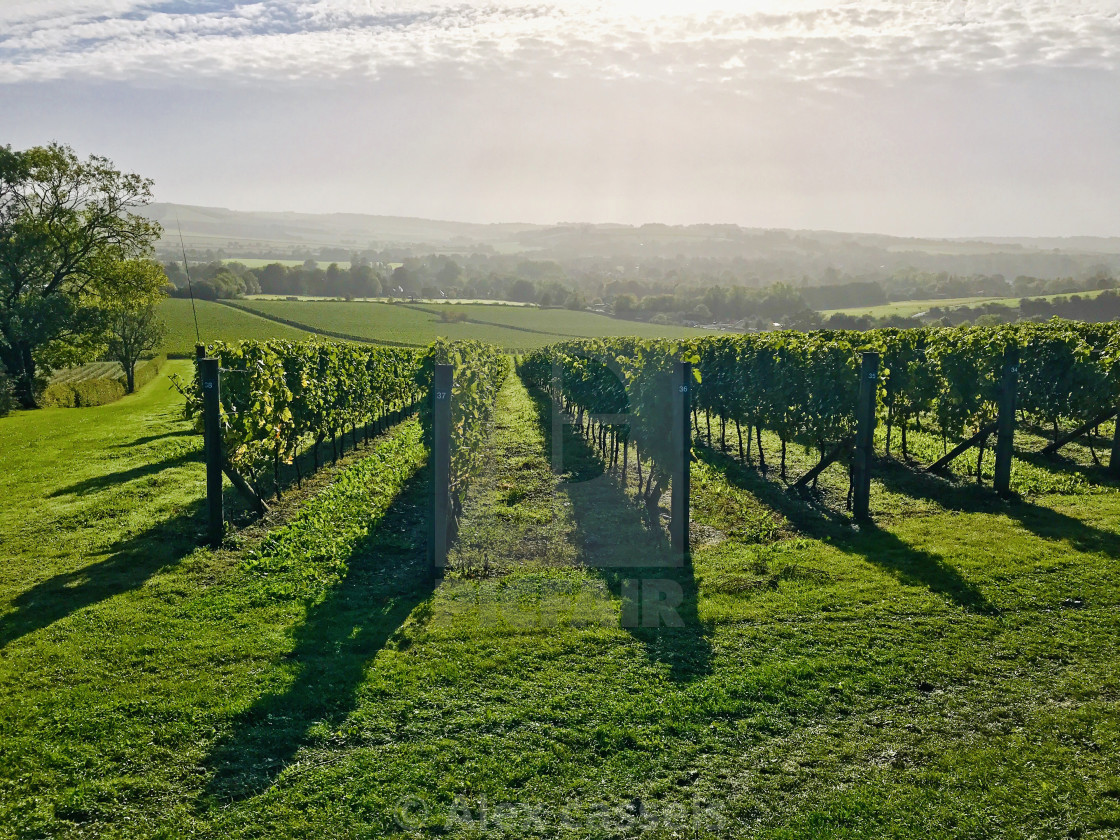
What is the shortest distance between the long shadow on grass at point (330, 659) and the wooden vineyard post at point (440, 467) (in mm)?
336

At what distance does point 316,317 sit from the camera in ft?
194

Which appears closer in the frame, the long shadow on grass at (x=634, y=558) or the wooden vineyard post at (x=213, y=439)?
the long shadow on grass at (x=634, y=558)

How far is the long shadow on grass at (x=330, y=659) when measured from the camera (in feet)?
15.2

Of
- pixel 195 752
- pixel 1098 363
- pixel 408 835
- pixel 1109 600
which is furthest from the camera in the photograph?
pixel 1098 363

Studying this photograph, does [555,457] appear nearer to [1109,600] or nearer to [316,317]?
[1109,600]

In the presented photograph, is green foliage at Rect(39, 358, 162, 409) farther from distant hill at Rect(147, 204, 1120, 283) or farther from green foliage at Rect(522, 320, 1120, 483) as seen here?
distant hill at Rect(147, 204, 1120, 283)

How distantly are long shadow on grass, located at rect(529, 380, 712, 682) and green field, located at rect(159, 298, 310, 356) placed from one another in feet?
116

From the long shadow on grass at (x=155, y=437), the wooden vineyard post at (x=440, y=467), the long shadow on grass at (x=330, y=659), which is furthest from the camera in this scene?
the long shadow on grass at (x=155, y=437)

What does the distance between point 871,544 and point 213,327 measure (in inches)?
1966

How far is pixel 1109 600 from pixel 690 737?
15.5ft

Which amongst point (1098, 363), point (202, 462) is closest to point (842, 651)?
point (1098, 363)

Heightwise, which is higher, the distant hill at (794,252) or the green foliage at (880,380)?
the distant hill at (794,252)

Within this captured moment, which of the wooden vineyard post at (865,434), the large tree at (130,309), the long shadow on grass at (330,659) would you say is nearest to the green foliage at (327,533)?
the long shadow on grass at (330,659)

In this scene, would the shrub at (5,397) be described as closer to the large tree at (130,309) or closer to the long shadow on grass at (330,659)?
the large tree at (130,309)
